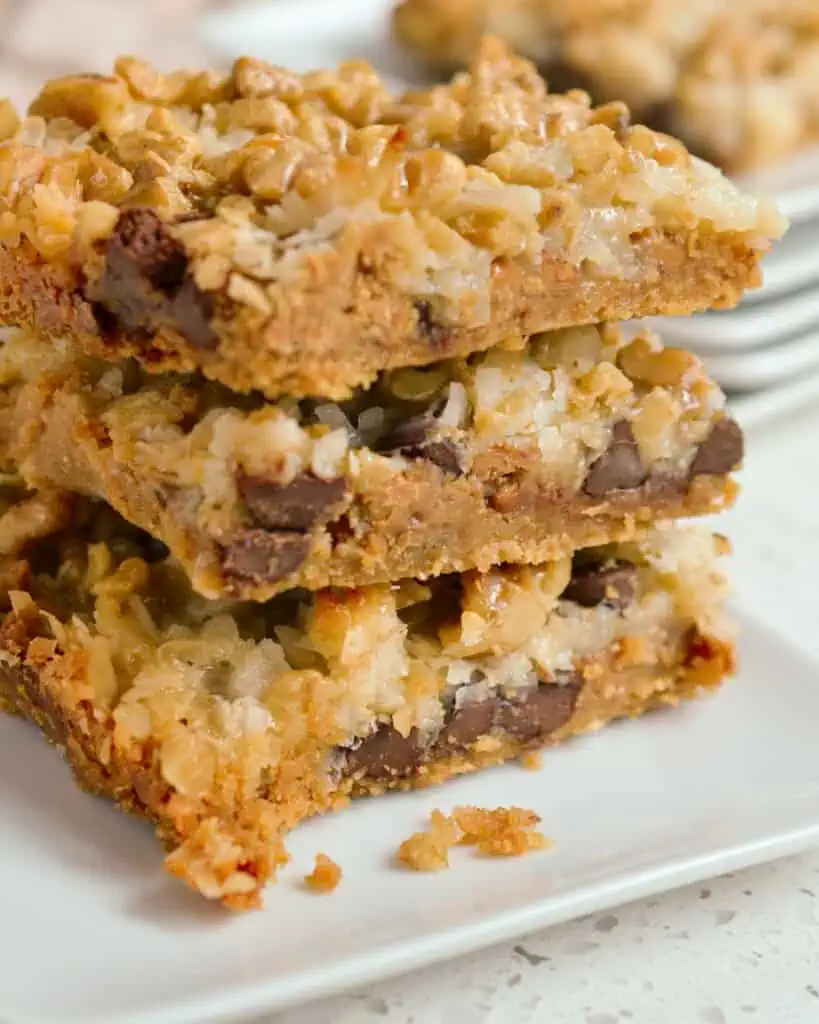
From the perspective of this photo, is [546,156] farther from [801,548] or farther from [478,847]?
[801,548]

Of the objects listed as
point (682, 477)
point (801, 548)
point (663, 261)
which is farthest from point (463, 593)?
point (801, 548)

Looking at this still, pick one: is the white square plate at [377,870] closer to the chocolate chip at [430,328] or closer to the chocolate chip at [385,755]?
the chocolate chip at [385,755]

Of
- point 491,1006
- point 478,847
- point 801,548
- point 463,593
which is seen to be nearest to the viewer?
point 491,1006

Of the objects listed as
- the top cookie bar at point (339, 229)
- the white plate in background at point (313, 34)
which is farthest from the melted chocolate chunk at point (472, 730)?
the white plate in background at point (313, 34)

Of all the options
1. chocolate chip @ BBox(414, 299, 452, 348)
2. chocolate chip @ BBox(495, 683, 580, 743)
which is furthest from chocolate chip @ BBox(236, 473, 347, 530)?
chocolate chip @ BBox(495, 683, 580, 743)

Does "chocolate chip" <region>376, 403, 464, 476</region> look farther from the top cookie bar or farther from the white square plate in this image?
the white square plate

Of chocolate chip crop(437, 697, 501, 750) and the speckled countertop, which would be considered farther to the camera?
chocolate chip crop(437, 697, 501, 750)
